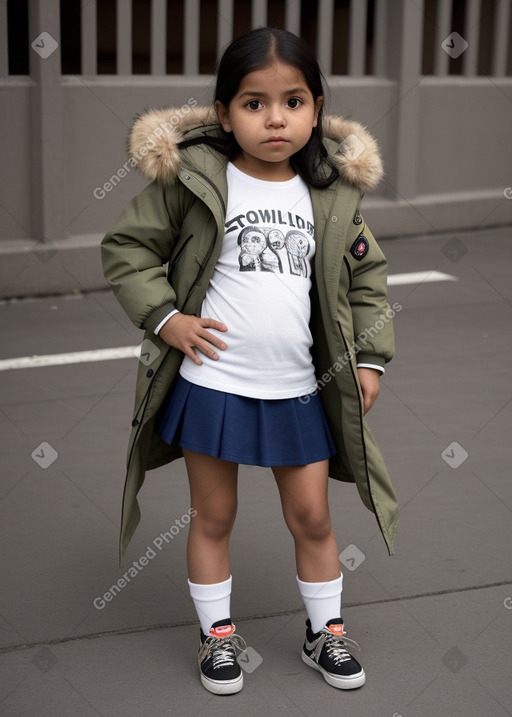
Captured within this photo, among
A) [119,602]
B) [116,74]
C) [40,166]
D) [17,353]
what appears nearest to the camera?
[119,602]

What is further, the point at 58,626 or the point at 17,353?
the point at 17,353

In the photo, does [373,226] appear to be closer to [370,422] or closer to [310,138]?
[370,422]

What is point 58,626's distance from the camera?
10.9 ft

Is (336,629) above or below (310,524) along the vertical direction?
below

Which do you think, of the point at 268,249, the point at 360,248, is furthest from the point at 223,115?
the point at 360,248

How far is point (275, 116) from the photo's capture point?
279cm

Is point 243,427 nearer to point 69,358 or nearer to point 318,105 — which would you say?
point 318,105

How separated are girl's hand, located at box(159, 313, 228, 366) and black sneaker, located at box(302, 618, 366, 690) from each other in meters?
0.80

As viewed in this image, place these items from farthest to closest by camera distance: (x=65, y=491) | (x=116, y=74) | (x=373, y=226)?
(x=373, y=226) → (x=116, y=74) → (x=65, y=491)

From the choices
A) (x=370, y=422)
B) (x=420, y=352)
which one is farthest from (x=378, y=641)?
(x=420, y=352)

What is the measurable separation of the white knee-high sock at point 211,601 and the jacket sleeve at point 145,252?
70 centimetres

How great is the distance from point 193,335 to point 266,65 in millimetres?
671

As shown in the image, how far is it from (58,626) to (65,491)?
104 cm

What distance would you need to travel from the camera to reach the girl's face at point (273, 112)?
9.20ft
